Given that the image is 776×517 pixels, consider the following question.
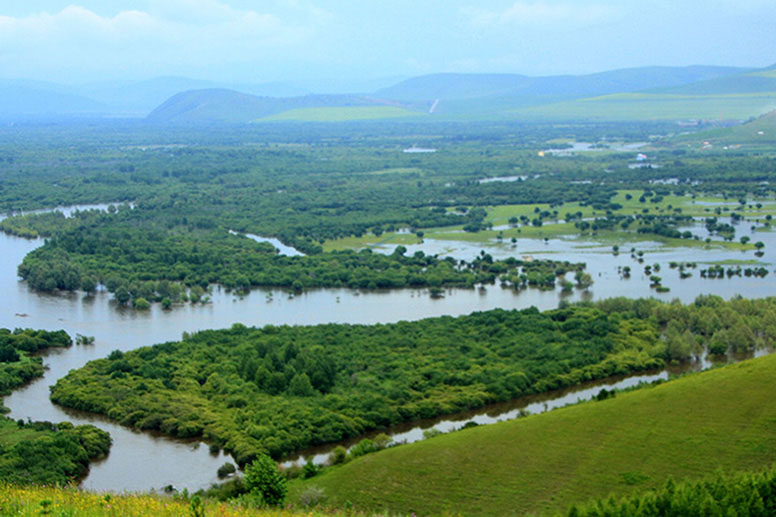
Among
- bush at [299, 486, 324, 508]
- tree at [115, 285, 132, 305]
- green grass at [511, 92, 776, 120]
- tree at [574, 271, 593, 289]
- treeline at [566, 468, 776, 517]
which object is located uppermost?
green grass at [511, 92, 776, 120]

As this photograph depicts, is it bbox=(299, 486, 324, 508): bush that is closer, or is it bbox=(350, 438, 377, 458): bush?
bbox=(299, 486, 324, 508): bush

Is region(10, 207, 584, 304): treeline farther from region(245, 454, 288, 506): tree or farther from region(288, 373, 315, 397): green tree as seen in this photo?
region(245, 454, 288, 506): tree

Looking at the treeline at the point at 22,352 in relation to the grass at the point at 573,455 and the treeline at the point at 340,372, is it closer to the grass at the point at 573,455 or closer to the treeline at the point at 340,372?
the treeline at the point at 340,372

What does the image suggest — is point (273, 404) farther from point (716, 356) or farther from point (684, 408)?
point (716, 356)

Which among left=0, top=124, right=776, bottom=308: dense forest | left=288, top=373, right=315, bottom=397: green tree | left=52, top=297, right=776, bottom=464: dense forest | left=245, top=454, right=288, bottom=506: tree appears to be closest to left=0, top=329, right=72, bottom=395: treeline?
left=52, top=297, right=776, bottom=464: dense forest

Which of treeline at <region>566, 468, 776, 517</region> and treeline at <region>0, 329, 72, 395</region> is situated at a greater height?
treeline at <region>566, 468, 776, 517</region>

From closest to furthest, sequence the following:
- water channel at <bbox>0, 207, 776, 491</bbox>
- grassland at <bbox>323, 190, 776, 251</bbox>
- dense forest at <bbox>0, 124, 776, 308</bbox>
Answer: water channel at <bbox>0, 207, 776, 491</bbox>
dense forest at <bbox>0, 124, 776, 308</bbox>
grassland at <bbox>323, 190, 776, 251</bbox>

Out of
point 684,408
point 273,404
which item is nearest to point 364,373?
point 273,404

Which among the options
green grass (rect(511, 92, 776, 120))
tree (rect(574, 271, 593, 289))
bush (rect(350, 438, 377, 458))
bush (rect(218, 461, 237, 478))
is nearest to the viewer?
bush (rect(350, 438, 377, 458))
